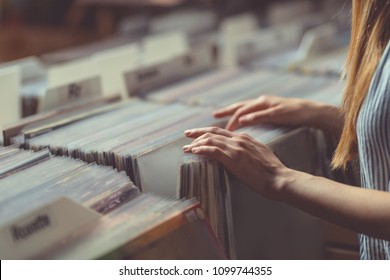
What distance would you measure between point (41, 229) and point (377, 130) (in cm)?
56

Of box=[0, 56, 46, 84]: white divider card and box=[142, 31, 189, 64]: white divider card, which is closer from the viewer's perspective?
box=[0, 56, 46, 84]: white divider card

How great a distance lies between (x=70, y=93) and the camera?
1.61 m

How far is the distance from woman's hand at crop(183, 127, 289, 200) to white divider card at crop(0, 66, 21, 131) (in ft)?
2.43

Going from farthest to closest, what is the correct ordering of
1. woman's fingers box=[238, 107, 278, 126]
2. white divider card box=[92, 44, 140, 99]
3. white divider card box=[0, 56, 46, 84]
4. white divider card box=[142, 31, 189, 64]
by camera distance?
white divider card box=[142, 31, 189, 64] < white divider card box=[0, 56, 46, 84] < white divider card box=[92, 44, 140, 99] < woman's fingers box=[238, 107, 278, 126]

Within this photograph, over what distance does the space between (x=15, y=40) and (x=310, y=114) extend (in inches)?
127

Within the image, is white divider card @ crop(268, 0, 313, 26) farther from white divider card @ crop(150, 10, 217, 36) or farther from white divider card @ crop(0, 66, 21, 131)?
white divider card @ crop(0, 66, 21, 131)

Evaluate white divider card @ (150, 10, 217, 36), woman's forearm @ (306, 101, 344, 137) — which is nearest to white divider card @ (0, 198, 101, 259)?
woman's forearm @ (306, 101, 344, 137)

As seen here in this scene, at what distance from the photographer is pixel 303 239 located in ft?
5.16

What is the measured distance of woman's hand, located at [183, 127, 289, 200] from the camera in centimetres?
106

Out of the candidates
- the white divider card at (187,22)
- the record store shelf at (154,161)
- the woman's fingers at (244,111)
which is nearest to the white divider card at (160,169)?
the record store shelf at (154,161)

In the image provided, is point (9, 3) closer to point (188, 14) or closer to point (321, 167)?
point (188, 14)

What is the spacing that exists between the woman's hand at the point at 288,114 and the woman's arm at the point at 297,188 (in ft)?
0.78

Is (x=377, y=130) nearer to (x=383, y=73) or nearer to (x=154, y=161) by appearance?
(x=383, y=73)

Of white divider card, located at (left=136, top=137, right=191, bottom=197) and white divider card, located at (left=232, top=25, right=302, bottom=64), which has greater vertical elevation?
white divider card, located at (left=232, top=25, right=302, bottom=64)
